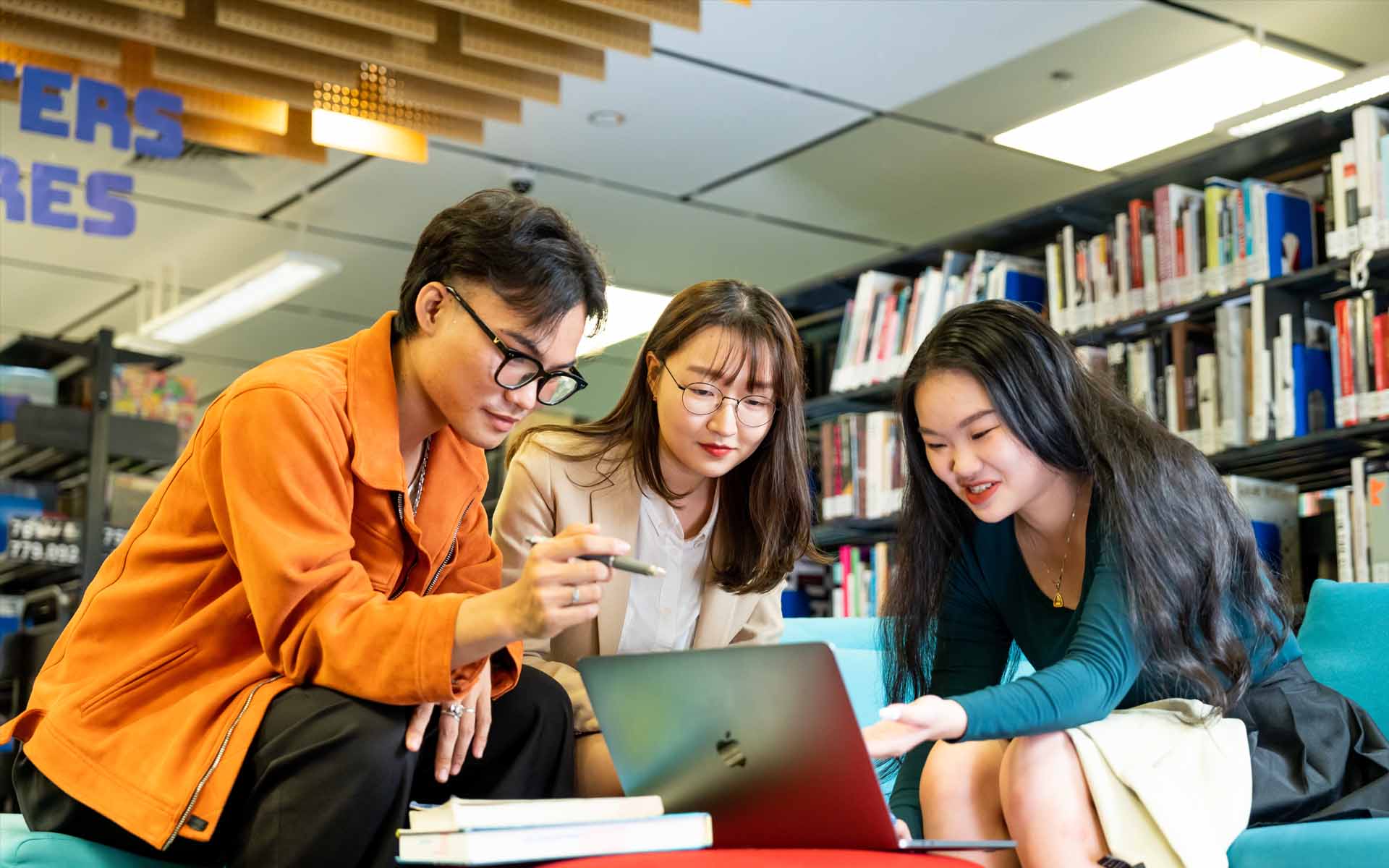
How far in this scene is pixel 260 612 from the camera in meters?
1.38

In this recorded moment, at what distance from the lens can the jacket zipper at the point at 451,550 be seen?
65.0 inches

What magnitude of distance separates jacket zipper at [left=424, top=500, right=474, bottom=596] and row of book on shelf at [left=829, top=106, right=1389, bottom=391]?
6.43 ft

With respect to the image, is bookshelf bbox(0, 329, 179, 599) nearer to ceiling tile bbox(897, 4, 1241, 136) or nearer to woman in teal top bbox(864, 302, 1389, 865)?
ceiling tile bbox(897, 4, 1241, 136)

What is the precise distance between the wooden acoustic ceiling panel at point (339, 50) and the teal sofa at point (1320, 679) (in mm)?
2112

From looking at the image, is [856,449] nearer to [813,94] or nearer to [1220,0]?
[813,94]

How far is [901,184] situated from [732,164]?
0.67 m

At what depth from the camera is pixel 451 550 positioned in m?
1.68

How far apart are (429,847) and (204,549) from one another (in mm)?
479

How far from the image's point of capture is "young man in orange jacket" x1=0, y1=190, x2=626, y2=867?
4.39ft

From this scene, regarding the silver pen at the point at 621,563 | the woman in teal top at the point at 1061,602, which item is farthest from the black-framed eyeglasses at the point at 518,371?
the woman in teal top at the point at 1061,602

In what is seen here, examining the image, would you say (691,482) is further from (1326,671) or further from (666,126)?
(666,126)

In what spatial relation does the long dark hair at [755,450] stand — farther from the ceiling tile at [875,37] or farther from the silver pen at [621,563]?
the ceiling tile at [875,37]

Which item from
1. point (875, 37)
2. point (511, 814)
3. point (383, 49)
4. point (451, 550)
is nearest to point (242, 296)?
point (383, 49)

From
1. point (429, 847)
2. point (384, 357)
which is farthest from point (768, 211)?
point (429, 847)
